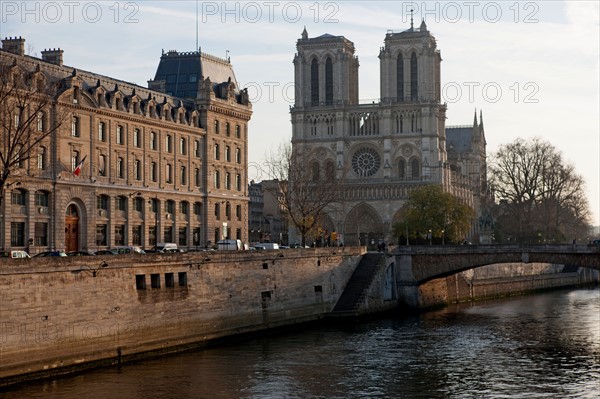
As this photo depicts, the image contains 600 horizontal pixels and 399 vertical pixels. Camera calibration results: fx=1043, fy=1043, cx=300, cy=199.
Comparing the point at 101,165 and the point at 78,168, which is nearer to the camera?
the point at 78,168

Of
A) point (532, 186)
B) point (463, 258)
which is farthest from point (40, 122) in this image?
point (532, 186)

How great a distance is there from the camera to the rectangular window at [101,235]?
77.2m

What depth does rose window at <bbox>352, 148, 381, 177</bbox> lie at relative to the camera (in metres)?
158

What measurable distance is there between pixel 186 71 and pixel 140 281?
42.3 metres

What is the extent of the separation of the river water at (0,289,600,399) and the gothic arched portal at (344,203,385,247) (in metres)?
81.6

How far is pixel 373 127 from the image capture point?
15812 centimetres

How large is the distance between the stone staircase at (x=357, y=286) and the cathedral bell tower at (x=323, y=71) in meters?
77.7

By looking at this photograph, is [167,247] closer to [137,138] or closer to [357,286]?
[137,138]

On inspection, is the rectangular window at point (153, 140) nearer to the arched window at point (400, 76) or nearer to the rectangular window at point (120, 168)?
the rectangular window at point (120, 168)

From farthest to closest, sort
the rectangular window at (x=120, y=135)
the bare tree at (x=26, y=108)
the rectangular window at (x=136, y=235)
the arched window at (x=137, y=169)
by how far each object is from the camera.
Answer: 1. the arched window at (x=137, y=169)
2. the rectangular window at (x=136, y=235)
3. the rectangular window at (x=120, y=135)
4. the bare tree at (x=26, y=108)

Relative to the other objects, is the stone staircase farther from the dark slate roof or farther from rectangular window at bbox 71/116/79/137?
the dark slate roof

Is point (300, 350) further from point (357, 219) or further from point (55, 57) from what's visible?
point (357, 219)

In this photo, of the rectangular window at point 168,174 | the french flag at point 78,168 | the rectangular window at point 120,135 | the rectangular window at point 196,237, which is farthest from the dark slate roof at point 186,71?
the french flag at point 78,168

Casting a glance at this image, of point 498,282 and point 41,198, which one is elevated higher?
point 41,198
